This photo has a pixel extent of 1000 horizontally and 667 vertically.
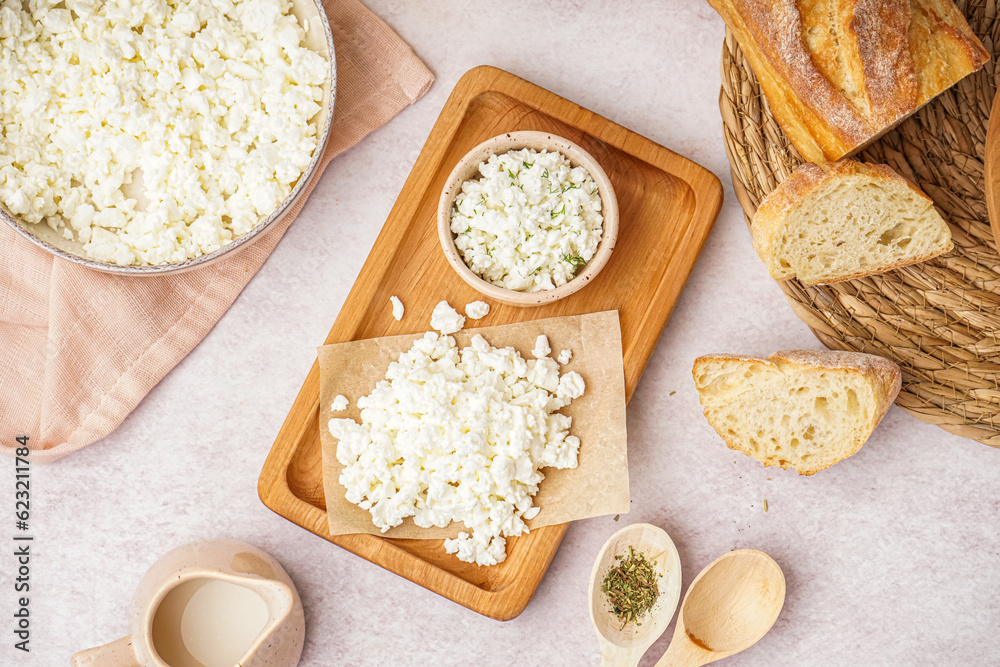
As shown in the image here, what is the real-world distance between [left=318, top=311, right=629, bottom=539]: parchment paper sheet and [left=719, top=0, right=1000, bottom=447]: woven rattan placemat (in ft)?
1.68

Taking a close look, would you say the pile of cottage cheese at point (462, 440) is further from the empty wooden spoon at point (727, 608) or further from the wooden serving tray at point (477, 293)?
the empty wooden spoon at point (727, 608)

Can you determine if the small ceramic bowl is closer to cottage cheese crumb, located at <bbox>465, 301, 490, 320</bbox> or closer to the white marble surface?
cottage cheese crumb, located at <bbox>465, 301, 490, 320</bbox>

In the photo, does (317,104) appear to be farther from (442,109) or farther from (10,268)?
(10,268)

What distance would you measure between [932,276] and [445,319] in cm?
121

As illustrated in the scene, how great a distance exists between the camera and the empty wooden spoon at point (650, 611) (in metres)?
1.76

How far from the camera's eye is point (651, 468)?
1.86 meters

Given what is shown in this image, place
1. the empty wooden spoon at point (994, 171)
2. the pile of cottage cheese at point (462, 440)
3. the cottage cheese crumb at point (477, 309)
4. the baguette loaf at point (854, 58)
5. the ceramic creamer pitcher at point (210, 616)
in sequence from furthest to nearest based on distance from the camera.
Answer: the cottage cheese crumb at point (477, 309), the pile of cottage cheese at point (462, 440), the ceramic creamer pitcher at point (210, 616), the baguette loaf at point (854, 58), the empty wooden spoon at point (994, 171)

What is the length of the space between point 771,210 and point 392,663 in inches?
61.5

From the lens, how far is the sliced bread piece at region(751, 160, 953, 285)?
59.2 inches

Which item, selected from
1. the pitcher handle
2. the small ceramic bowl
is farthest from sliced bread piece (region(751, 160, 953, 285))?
the pitcher handle

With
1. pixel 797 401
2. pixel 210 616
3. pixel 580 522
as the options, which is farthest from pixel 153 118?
pixel 797 401

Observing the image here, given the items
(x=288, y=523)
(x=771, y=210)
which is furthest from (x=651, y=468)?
(x=288, y=523)

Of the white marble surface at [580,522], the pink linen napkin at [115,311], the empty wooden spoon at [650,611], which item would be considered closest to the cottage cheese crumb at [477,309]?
the white marble surface at [580,522]

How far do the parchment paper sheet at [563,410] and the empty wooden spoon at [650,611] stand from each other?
0.38ft
